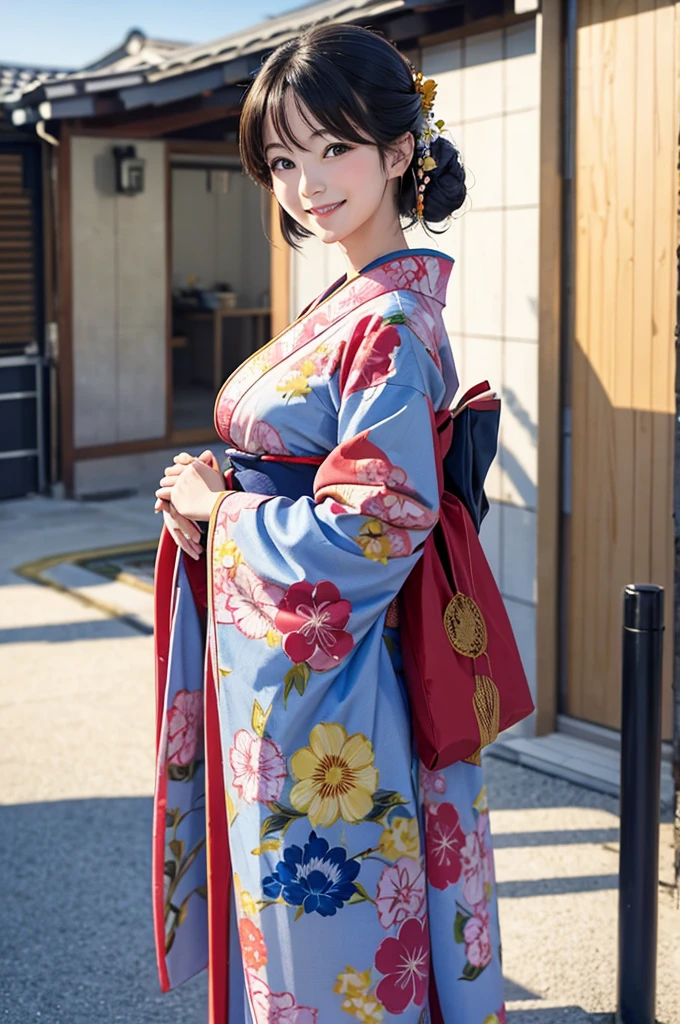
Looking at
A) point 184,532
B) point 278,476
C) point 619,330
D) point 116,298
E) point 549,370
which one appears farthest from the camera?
point 116,298

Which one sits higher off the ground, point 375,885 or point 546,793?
point 375,885

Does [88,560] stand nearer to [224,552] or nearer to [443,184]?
[224,552]

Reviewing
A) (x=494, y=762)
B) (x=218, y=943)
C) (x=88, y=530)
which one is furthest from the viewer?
(x=88, y=530)

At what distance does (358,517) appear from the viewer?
201 cm

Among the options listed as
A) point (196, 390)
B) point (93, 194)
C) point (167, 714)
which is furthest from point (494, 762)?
point (196, 390)

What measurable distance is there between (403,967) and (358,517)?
31.0 inches

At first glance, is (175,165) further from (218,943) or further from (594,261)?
(218,943)

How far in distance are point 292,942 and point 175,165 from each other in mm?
10495

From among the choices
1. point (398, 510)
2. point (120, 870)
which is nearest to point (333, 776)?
point (398, 510)

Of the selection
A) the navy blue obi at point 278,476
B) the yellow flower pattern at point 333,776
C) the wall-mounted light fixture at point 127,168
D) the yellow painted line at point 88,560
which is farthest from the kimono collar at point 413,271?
the wall-mounted light fixture at point 127,168

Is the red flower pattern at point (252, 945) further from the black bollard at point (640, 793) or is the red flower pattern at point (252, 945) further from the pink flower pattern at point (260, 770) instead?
the black bollard at point (640, 793)

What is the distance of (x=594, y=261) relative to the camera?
14.3 feet

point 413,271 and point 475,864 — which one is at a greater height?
point 413,271

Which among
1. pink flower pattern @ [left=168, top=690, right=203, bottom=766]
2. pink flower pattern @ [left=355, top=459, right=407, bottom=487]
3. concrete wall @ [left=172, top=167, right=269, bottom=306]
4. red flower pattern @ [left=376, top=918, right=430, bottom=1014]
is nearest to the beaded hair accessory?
pink flower pattern @ [left=355, top=459, right=407, bottom=487]
